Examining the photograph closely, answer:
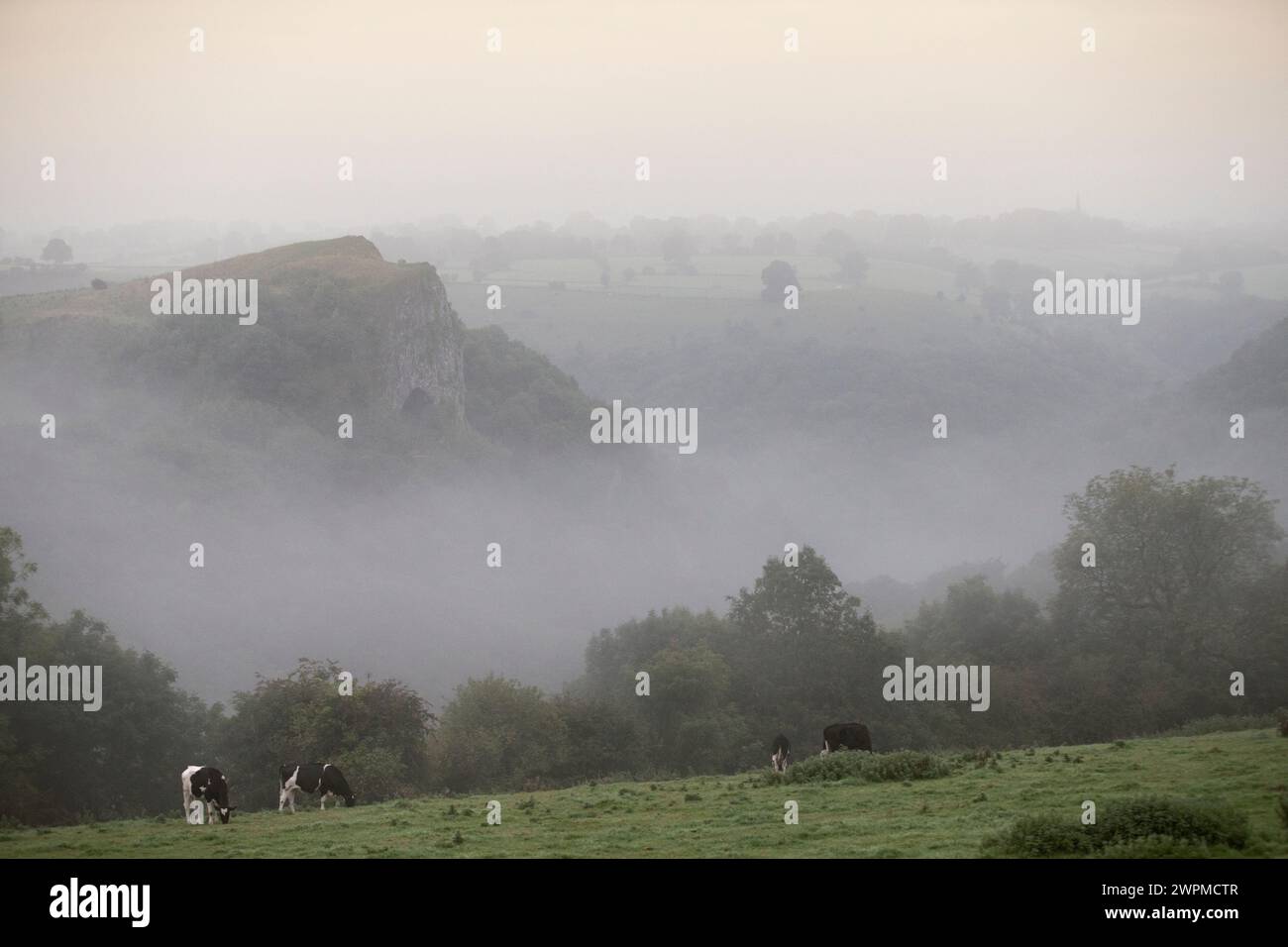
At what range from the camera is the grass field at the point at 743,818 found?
24.2 m

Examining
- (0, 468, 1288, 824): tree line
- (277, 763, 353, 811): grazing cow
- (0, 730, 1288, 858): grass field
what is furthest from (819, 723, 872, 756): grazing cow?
(277, 763, 353, 811): grazing cow

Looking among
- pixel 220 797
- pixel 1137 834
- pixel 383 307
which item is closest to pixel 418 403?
pixel 383 307

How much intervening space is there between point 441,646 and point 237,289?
198ft

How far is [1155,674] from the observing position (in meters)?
66.0

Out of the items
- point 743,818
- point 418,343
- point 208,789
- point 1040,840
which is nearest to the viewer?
point 1040,840

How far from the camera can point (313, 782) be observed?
33094 millimetres

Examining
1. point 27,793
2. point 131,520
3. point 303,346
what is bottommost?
point 27,793

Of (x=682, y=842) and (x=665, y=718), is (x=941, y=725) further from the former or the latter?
(x=682, y=842)

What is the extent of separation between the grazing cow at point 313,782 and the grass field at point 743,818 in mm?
1140

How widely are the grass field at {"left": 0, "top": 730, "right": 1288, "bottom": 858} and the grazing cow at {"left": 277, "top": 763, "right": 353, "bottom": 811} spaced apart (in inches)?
44.9

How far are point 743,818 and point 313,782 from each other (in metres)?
12.1

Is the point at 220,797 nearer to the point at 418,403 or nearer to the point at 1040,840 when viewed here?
the point at 1040,840

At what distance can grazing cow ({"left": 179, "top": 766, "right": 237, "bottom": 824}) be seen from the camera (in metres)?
29.9
